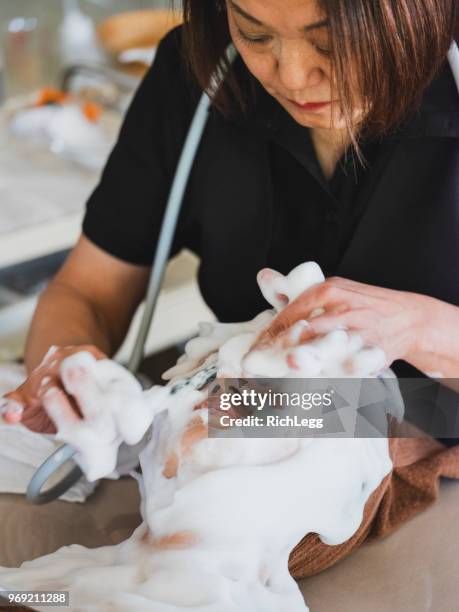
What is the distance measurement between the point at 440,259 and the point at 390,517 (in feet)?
0.86

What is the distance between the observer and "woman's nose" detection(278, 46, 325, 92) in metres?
0.68

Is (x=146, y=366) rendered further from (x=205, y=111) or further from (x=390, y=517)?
(x=390, y=517)

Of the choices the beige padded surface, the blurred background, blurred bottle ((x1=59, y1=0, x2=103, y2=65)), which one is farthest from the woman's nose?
blurred bottle ((x1=59, y1=0, x2=103, y2=65))

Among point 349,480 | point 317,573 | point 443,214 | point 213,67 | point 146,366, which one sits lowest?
point 146,366

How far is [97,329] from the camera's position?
3.33 feet

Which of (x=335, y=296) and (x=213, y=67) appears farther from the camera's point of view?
(x=213, y=67)

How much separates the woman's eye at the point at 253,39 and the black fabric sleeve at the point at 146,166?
22 cm

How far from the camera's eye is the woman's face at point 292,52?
651mm

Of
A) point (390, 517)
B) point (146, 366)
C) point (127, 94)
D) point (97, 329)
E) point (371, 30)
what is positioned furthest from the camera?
point (127, 94)

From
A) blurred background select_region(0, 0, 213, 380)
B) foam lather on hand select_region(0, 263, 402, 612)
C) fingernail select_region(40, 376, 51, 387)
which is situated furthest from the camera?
blurred background select_region(0, 0, 213, 380)

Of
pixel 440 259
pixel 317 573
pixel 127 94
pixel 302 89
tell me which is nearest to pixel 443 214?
pixel 440 259

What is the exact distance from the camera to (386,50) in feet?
2.18

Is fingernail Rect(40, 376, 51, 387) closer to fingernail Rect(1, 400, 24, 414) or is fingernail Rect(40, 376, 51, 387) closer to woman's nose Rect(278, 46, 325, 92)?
fingernail Rect(1, 400, 24, 414)

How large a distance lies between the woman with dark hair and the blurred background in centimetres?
35
